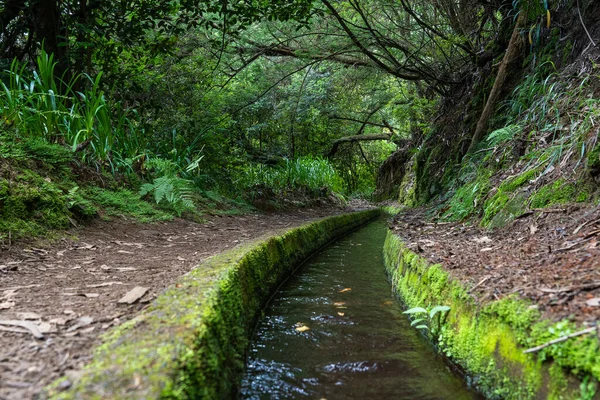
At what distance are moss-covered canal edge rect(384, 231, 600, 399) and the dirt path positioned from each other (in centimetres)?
141

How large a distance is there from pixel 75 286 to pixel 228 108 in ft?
21.6

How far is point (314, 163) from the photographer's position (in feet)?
34.3

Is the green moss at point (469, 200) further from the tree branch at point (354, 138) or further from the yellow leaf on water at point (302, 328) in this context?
the tree branch at point (354, 138)

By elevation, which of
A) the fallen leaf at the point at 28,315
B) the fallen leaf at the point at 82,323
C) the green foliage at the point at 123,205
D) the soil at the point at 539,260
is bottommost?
the soil at the point at 539,260

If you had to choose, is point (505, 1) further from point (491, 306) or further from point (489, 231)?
point (491, 306)

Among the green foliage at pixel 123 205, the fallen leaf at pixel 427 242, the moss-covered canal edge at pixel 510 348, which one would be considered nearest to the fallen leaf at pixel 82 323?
the moss-covered canal edge at pixel 510 348

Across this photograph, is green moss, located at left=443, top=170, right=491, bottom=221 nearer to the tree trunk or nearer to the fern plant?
the tree trunk

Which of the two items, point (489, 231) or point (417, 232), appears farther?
point (417, 232)

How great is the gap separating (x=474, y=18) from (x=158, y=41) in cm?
560

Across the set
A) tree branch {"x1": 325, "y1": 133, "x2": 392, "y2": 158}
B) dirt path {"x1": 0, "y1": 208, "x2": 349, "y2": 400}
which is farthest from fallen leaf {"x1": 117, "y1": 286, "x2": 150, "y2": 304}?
tree branch {"x1": 325, "y1": 133, "x2": 392, "y2": 158}

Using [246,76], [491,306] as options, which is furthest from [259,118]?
[491,306]

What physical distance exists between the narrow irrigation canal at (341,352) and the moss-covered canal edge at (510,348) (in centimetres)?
13

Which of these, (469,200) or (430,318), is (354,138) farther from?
(430,318)

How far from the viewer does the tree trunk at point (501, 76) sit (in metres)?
5.32
